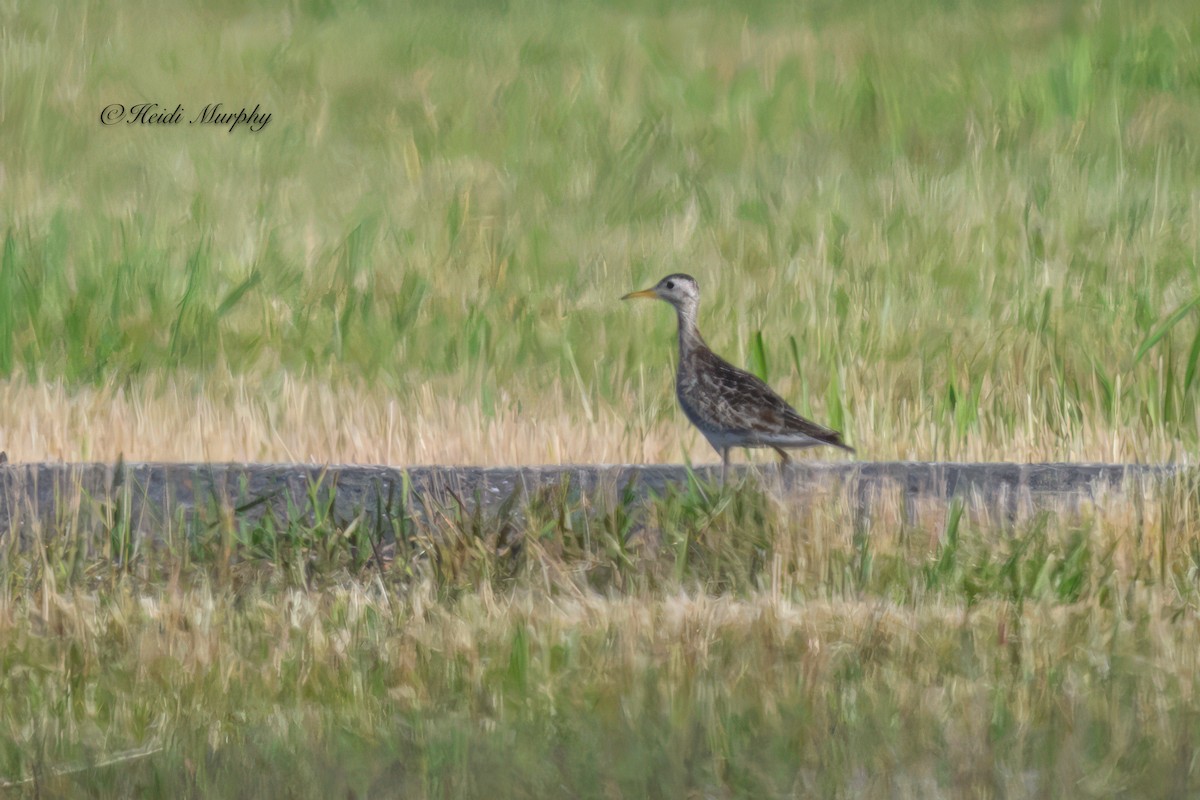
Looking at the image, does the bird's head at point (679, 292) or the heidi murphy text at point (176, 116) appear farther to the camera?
the heidi murphy text at point (176, 116)

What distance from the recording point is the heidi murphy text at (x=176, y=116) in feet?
38.5

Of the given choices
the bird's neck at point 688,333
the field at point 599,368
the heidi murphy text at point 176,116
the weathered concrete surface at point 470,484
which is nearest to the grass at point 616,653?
the field at point 599,368

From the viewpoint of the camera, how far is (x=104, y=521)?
620 cm

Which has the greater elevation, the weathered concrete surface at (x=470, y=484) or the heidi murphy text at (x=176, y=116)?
the heidi murphy text at (x=176, y=116)

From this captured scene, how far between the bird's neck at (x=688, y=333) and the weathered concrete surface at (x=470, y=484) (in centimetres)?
81

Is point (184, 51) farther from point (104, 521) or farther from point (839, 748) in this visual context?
point (839, 748)

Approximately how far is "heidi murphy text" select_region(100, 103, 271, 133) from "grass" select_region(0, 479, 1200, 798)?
587 centimetres

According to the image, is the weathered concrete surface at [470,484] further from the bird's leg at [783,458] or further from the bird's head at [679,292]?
the bird's head at [679,292]

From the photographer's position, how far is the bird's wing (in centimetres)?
657

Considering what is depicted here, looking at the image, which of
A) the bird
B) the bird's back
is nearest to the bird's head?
the bird

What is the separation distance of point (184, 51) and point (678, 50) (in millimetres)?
3434

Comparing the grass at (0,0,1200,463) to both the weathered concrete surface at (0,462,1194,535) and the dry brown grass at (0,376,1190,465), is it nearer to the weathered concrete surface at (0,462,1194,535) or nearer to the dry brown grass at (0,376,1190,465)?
the dry brown grass at (0,376,1190,465)

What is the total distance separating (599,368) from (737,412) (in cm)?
160

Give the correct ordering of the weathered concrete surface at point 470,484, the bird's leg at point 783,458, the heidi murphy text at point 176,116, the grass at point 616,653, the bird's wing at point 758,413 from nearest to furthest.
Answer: the grass at point 616,653
the weathered concrete surface at point 470,484
the bird's wing at point 758,413
the bird's leg at point 783,458
the heidi murphy text at point 176,116
